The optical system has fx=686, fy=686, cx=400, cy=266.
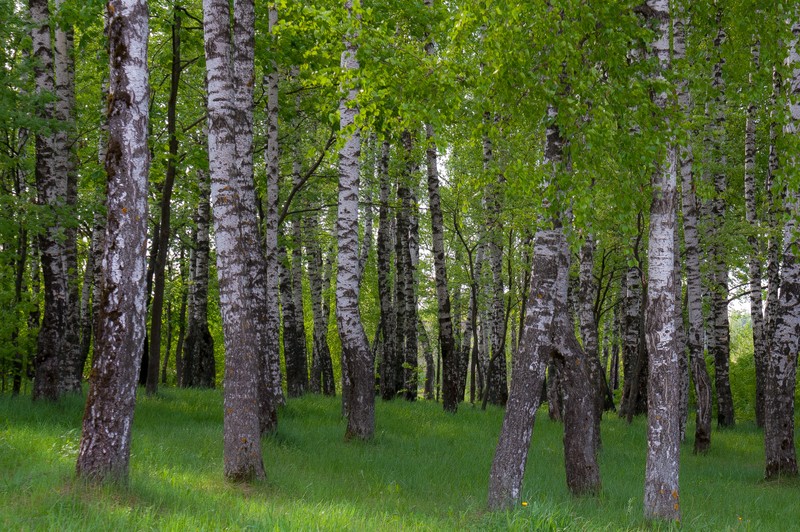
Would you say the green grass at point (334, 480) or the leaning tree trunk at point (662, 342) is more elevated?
the leaning tree trunk at point (662, 342)

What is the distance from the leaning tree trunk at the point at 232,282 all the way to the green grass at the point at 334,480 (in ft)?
1.49

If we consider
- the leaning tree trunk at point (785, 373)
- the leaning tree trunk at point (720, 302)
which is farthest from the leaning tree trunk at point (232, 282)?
the leaning tree trunk at point (720, 302)

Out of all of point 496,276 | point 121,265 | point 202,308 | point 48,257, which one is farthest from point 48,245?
point 496,276

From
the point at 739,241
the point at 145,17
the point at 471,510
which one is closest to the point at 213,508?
the point at 471,510

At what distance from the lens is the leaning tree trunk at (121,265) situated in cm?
620

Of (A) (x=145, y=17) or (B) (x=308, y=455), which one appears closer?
(A) (x=145, y=17)

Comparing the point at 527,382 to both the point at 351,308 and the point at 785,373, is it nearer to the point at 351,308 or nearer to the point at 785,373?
the point at 351,308

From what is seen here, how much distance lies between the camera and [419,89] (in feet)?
26.4

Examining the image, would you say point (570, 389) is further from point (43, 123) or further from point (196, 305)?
point (196, 305)

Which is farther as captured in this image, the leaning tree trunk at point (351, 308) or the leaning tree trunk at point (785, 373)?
the leaning tree trunk at point (785, 373)

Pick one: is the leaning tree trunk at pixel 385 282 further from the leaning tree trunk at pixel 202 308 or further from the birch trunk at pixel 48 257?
the birch trunk at pixel 48 257

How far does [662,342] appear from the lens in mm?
7168

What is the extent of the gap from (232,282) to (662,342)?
473cm

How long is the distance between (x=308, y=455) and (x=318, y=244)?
19.6 metres
